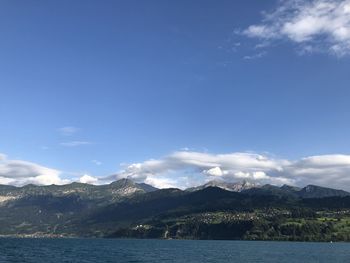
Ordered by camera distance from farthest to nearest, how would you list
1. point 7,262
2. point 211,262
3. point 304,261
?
point 304,261 < point 211,262 < point 7,262

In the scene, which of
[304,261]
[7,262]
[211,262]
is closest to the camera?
[7,262]

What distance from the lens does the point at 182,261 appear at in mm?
157875

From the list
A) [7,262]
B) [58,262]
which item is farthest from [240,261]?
[7,262]

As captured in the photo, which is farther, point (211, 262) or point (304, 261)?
point (304, 261)

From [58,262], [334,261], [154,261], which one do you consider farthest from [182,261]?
[334,261]

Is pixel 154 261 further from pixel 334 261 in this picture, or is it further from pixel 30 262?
pixel 334 261

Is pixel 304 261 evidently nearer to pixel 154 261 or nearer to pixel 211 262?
pixel 211 262

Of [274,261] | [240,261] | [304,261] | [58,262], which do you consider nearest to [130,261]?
[58,262]

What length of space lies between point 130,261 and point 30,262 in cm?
3254

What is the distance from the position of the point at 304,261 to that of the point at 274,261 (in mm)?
11169

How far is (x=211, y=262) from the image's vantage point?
155 metres

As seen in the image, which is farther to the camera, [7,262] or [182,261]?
[182,261]

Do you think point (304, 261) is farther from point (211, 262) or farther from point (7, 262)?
point (7, 262)

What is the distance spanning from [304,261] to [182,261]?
44.3m
